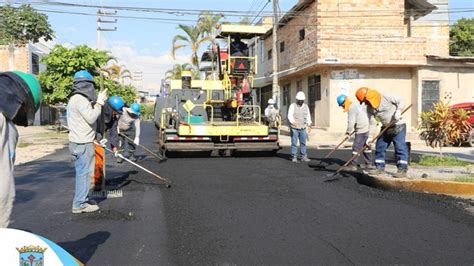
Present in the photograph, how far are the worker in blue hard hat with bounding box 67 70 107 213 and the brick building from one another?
53.1 ft

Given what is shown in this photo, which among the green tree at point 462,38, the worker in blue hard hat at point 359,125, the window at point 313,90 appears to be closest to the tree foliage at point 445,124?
the worker in blue hard hat at point 359,125

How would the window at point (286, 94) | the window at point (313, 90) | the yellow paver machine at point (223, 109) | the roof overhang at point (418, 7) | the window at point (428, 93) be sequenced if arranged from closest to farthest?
the yellow paver machine at point (223, 109) → the window at point (428, 93) → the window at point (313, 90) → the roof overhang at point (418, 7) → the window at point (286, 94)

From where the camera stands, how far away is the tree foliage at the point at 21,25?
133 ft

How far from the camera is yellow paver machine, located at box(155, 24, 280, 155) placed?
1316 centimetres

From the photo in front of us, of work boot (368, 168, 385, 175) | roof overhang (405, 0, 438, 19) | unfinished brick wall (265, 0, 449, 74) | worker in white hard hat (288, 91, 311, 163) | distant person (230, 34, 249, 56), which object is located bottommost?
work boot (368, 168, 385, 175)

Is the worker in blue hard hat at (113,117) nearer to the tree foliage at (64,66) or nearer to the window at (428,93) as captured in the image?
the tree foliage at (64,66)

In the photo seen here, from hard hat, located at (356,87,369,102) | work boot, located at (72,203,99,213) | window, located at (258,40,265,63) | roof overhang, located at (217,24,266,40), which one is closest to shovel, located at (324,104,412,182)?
hard hat, located at (356,87,369,102)

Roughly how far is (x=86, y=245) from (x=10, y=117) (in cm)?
243

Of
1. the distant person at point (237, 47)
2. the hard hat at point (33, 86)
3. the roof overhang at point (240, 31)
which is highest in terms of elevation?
the roof overhang at point (240, 31)

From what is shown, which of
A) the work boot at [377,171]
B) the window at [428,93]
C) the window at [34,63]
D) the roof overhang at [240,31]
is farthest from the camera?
the window at [34,63]

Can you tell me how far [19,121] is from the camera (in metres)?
2.96

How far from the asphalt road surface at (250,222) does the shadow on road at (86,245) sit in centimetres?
1

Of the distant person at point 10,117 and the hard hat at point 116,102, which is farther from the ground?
the hard hat at point 116,102

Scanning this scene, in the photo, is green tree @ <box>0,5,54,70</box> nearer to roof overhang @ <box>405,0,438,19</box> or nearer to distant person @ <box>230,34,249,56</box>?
roof overhang @ <box>405,0,438,19</box>
